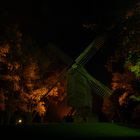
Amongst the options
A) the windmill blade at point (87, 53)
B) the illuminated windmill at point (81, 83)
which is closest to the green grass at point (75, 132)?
the windmill blade at point (87, 53)

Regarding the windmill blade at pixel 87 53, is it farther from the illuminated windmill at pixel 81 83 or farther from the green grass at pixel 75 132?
the green grass at pixel 75 132

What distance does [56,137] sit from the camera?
13.0 m

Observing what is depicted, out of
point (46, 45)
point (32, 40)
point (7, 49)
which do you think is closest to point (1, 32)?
point (7, 49)

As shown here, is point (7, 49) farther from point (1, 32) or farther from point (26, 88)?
point (26, 88)

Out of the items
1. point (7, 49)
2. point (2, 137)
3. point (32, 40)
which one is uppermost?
point (32, 40)

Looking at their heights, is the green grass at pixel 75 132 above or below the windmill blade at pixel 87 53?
below

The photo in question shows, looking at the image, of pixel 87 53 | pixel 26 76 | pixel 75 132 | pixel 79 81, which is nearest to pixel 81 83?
pixel 79 81

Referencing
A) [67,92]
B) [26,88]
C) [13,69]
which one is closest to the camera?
[13,69]

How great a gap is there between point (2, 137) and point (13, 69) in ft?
57.9

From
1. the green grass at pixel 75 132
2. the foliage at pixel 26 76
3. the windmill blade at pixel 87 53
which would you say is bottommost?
the green grass at pixel 75 132

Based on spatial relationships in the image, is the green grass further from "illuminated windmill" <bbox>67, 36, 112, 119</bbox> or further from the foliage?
"illuminated windmill" <bbox>67, 36, 112, 119</bbox>

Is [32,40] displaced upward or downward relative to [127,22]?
upward

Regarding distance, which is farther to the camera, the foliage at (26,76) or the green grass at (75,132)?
the foliage at (26,76)

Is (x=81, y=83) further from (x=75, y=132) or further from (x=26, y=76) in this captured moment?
(x=75, y=132)
